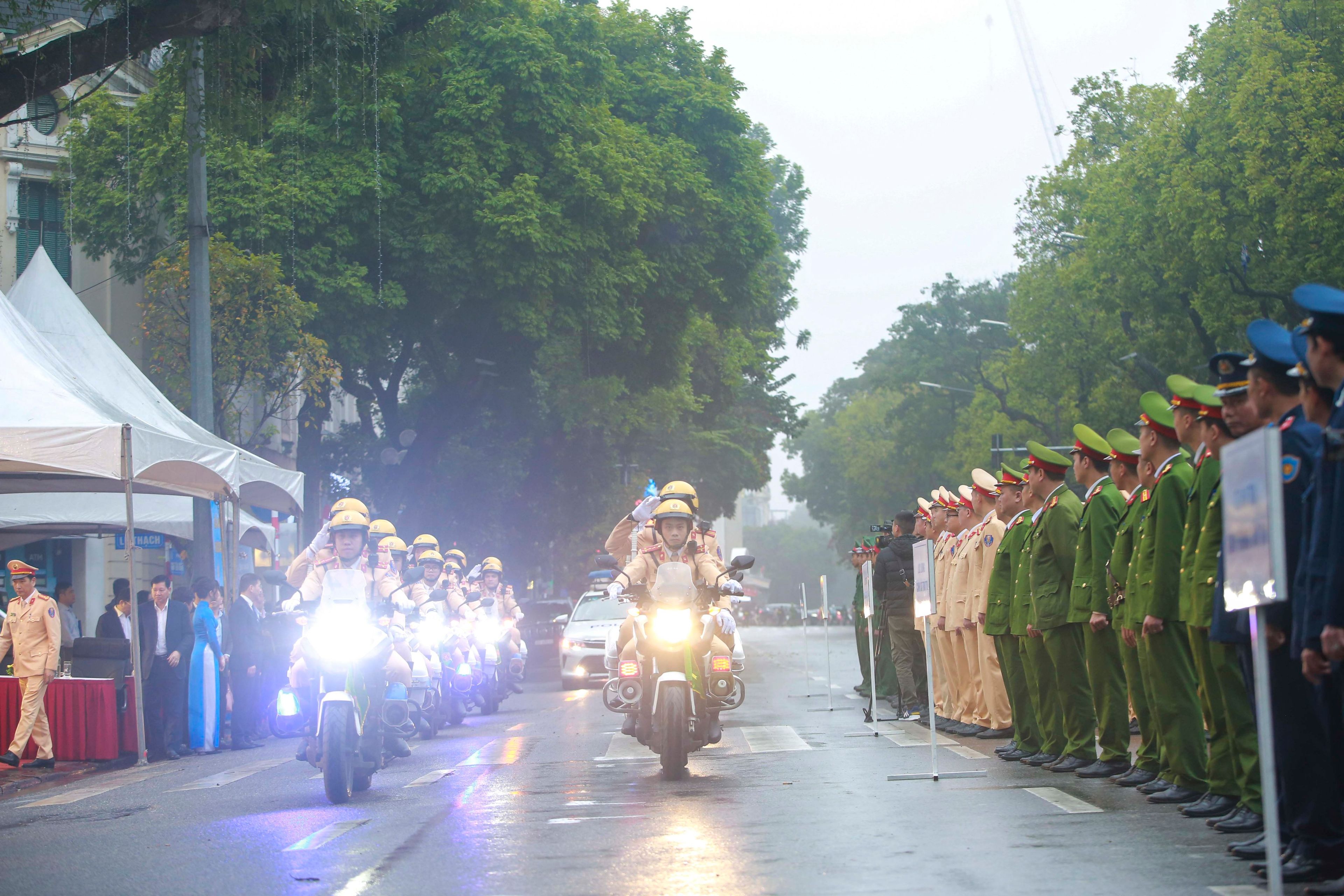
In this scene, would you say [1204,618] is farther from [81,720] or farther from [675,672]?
[81,720]

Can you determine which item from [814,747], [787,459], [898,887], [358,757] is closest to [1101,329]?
[814,747]

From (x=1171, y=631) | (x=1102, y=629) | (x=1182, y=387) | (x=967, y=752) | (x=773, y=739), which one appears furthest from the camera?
(x=773, y=739)

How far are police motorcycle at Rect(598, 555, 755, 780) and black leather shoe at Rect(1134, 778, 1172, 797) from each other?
129 inches

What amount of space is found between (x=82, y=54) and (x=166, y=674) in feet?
23.3

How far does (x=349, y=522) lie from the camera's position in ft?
39.7

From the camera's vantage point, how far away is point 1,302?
56.7 feet

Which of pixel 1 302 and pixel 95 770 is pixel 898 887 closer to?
pixel 95 770

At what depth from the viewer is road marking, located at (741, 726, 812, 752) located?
48.4 feet

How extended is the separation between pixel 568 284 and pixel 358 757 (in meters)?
23.7

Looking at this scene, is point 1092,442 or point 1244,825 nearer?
point 1244,825

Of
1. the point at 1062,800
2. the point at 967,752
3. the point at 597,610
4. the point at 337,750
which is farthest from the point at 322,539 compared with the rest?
the point at 597,610

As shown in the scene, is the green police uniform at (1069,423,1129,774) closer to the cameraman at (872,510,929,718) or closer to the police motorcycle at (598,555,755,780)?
the police motorcycle at (598,555,755,780)

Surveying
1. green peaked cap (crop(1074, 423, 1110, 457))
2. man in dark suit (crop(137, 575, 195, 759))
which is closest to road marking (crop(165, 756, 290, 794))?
man in dark suit (crop(137, 575, 195, 759))

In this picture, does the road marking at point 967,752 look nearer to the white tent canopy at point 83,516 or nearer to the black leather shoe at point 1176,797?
the black leather shoe at point 1176,797
